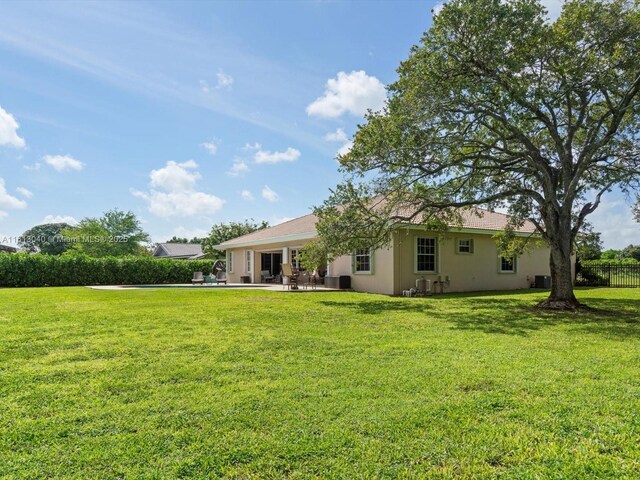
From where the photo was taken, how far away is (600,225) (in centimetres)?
1841

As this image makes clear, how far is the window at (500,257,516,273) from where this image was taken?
19356mm

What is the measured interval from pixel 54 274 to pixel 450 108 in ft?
72.2

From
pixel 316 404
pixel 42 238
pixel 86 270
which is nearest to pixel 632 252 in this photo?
pixel 86 270

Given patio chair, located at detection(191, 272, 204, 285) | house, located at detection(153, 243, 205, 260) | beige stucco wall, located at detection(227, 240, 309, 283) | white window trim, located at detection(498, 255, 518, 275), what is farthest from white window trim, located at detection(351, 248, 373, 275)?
A: house, located at detection(153, 243, 205, 260)

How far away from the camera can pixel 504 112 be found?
11.0m

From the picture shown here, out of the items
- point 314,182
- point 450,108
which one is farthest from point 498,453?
point 314,182

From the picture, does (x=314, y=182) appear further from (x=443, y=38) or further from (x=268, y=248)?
(x=443, y=38)

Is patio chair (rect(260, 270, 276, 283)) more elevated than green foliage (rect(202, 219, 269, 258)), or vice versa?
green foliage (rect(202, 219, 269, 258))

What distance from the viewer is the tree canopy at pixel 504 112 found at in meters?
10.2

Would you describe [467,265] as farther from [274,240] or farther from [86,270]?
[86,270]

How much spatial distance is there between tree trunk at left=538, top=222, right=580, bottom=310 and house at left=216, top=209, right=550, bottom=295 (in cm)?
401

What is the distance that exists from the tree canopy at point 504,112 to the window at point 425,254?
3212 millimetres

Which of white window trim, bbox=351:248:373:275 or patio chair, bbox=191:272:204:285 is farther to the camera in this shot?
patio chair, bbox=191:272:204:285

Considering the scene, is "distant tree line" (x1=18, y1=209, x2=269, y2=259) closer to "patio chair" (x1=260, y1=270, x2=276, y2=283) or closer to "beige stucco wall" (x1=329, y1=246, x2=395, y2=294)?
"patio chair" (x1=260, y1=270, x2=276, y2=283)
